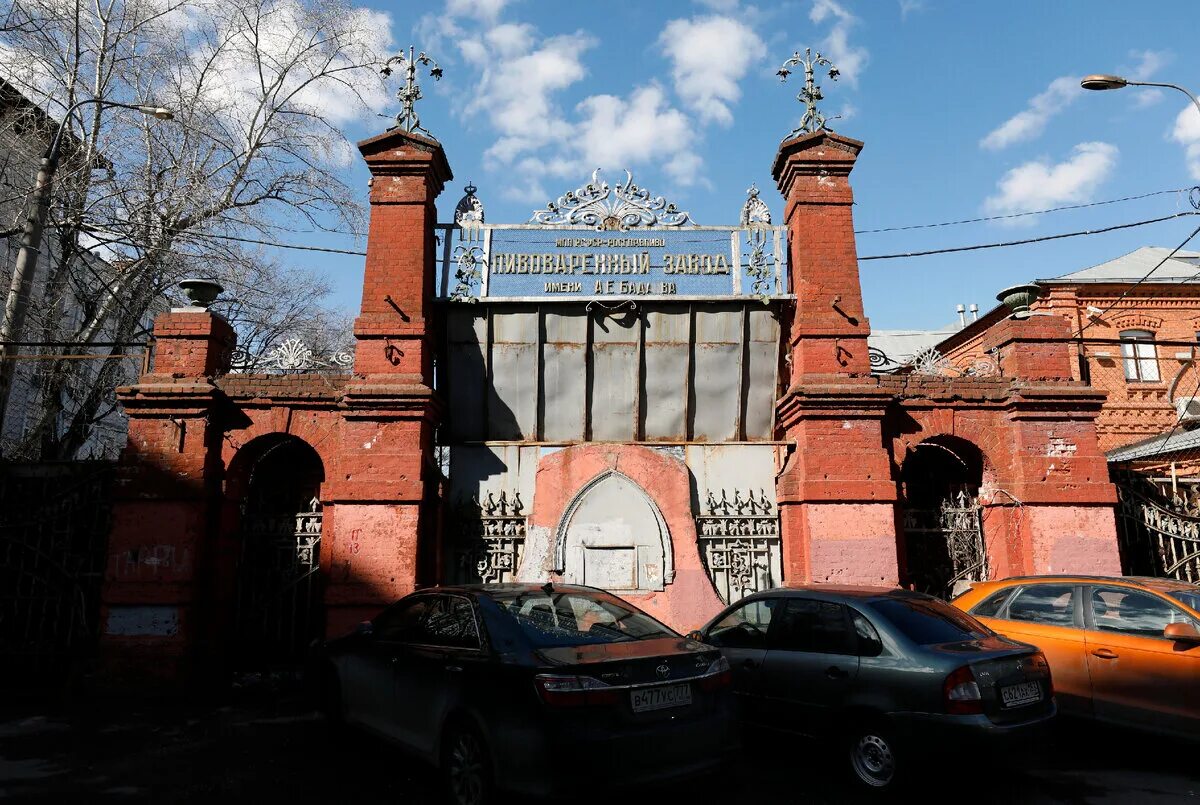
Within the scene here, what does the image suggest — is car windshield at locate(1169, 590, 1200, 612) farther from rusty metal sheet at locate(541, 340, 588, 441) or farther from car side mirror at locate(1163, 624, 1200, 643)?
rusty metal sheet at locate(541, 340, 588, 441)

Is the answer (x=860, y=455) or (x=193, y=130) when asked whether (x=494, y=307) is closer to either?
(x=860, y=455)

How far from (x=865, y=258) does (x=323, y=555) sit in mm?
8613

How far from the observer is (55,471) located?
370 inches

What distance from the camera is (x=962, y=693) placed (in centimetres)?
478

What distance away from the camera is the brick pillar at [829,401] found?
8688 mm

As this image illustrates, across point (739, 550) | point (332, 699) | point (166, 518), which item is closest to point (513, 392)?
point (739, 550)

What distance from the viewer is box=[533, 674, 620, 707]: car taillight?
13.7 feet

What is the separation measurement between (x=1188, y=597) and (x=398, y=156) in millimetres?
9526

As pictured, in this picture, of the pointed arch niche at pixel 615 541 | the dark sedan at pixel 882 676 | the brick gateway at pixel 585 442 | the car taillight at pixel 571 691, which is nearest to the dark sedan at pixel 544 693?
the car taillight at pixel 571 691

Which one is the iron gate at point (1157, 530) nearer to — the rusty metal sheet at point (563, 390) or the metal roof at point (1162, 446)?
the metal roof at point (1162, 446)

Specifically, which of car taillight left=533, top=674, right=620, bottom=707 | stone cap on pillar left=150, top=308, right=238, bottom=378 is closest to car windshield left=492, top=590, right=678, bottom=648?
car taillight left=533, top=674, right=620, bottom=707

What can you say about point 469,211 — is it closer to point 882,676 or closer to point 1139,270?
point 882,676

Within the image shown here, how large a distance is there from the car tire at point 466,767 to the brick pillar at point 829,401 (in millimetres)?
5069

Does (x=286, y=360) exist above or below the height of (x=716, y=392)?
above
